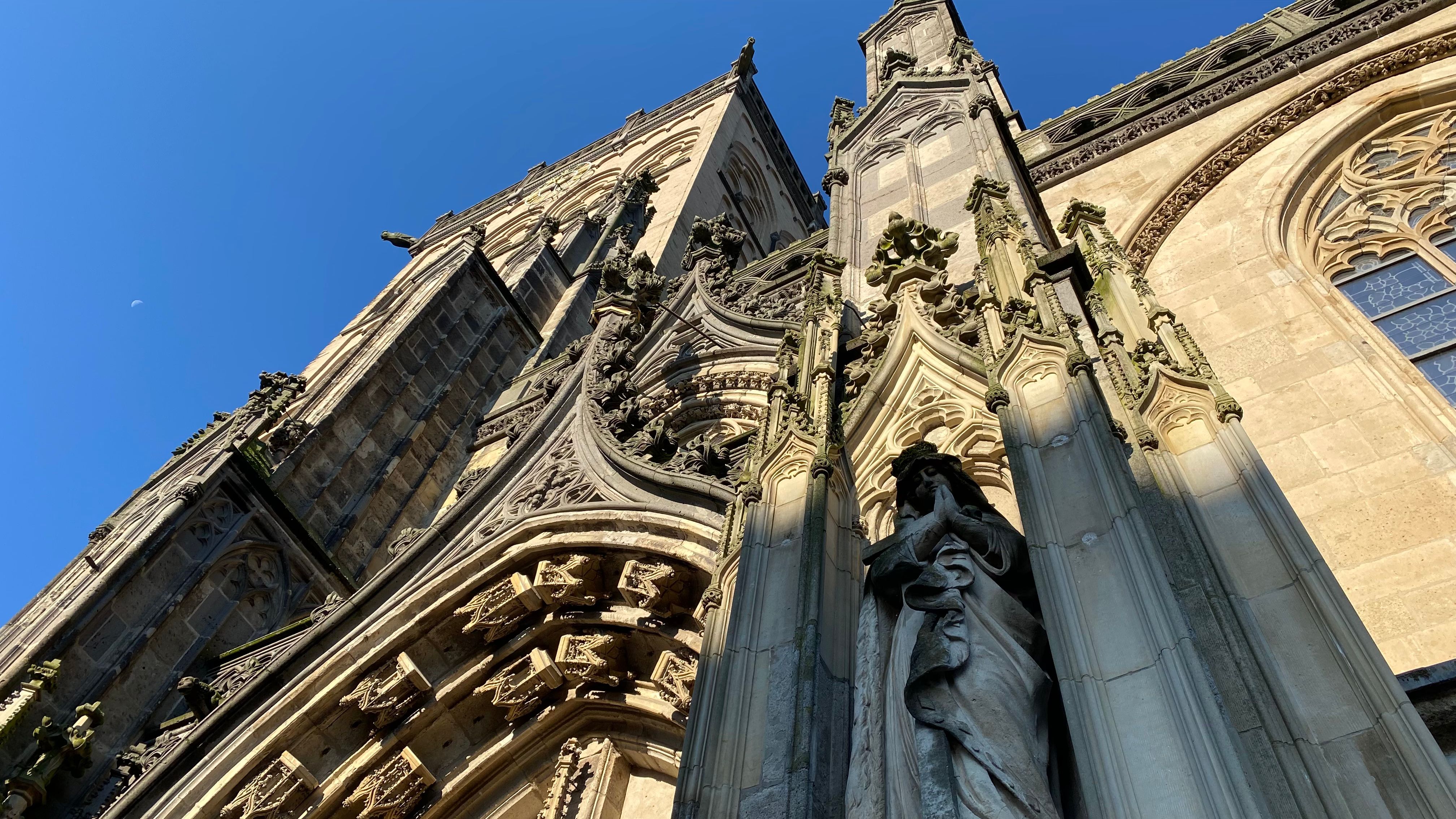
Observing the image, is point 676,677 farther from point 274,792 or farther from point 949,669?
point 949,669

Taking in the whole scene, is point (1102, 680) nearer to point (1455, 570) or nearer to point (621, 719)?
point (1455, 570)

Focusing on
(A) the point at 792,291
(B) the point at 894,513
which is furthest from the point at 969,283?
(A) the point at 792,291

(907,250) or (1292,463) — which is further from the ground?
(907,250)

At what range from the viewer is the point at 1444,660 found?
493 centimetres

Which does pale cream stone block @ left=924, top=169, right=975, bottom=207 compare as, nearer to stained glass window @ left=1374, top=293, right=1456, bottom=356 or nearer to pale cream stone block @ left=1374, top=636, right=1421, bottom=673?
stained glass window @ left=1374, top=293, right=1456, bottom=356

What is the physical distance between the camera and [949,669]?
328cm

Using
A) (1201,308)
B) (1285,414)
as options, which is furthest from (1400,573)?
(1201,308)

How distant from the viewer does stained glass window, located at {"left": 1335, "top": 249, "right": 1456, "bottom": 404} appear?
720 cm

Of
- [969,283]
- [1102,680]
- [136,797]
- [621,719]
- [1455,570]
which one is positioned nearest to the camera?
[1102,680]

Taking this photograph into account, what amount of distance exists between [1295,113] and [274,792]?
32.2 feet

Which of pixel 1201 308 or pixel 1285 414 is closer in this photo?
pixel 1285 414

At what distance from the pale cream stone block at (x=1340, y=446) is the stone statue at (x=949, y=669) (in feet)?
10.5

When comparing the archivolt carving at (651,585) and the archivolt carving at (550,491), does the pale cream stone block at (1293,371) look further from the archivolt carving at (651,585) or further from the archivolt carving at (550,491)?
the archivolt carving at (550,491)

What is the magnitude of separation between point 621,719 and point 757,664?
430cm
